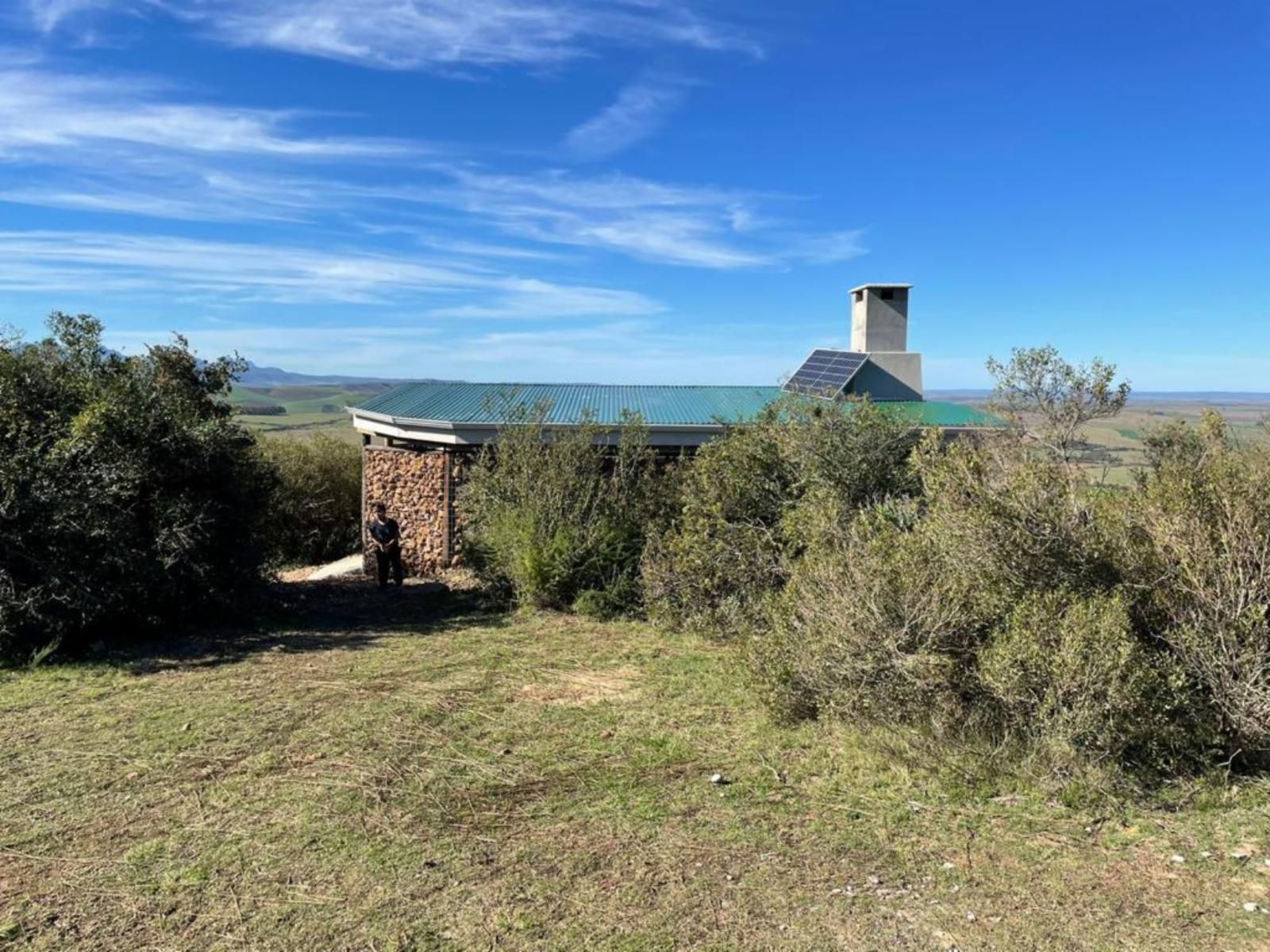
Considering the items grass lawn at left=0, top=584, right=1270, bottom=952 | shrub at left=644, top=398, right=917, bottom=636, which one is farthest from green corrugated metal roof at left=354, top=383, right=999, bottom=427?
grass lawn at left=0, top=584, right=1270, bottom=952

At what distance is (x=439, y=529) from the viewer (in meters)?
13.2

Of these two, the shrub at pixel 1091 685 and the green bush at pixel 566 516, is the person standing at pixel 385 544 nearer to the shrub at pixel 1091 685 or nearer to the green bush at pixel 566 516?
the green bush at pixel 566 516

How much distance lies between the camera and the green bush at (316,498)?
16000 millimetres

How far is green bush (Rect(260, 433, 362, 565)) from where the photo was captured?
1600cm

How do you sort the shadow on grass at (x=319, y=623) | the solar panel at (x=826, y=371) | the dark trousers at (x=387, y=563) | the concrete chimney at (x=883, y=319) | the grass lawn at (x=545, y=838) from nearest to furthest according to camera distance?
1. the grass lawn at (x=545, y=838)
2. the shadow on grass at (x=319, y=623)
3. the dark trousers at (x=387, y=563)
4. the solar panel at (x=826, y=371)
5. the concrete chimney at (x=883, y=319)

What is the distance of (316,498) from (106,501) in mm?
8097

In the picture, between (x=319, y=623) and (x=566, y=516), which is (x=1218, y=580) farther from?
(x=319, y=623)

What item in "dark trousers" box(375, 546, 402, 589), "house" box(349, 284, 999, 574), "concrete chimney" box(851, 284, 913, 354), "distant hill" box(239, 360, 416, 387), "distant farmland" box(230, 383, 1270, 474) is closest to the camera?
"distant farmland" box(230, 383, 1270, 474)

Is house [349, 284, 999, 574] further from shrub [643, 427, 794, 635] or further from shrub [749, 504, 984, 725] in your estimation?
shrub [749, 504, 984, 725]

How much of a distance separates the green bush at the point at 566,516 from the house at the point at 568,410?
0.83 m

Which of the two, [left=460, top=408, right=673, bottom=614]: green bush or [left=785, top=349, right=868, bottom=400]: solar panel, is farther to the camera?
[left=785, top=349, right=868, bottom=400]: solar panel

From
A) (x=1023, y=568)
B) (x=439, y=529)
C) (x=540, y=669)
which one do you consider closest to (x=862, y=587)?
(x=1023, y=568)

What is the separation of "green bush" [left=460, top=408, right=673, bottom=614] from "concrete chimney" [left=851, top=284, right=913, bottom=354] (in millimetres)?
6536

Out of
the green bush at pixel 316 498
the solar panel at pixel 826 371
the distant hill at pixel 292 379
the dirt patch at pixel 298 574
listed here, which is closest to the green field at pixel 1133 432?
the solar panel at pixel 826 371
